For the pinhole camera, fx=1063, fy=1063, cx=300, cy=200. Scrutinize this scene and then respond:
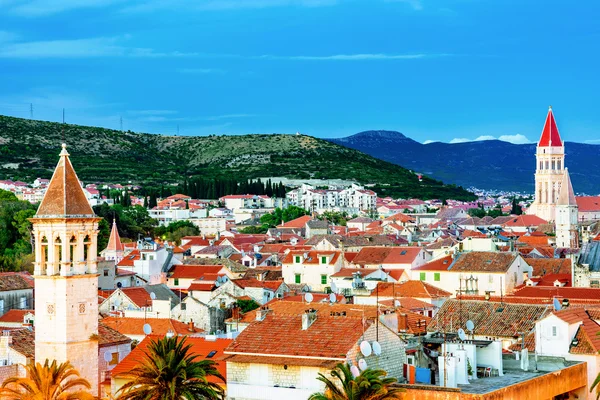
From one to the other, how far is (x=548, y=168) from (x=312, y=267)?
370 ft

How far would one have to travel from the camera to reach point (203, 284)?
69.9 meters

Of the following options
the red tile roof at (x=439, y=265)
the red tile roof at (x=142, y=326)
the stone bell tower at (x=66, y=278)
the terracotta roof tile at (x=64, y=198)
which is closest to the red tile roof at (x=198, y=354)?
the stone bell tower at (x=66, y=278)

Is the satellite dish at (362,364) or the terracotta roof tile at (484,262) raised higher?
the terracotta roof tile at (484,262)

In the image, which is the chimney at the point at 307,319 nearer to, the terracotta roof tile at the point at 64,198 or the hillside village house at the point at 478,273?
the terracotta roof tile at the point at 64,198

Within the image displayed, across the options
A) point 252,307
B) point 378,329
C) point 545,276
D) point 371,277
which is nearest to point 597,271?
point 545,276

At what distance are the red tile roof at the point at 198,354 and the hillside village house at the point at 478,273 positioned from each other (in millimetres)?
31058

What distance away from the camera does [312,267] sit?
7931 centimetres

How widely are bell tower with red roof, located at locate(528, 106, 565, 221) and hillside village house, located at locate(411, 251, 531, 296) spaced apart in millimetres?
110440

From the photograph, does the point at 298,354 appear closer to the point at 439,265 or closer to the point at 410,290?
the point at 410,290

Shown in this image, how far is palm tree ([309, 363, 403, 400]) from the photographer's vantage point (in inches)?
993

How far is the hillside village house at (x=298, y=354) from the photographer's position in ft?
92.4

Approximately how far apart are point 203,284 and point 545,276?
2290 centimetres

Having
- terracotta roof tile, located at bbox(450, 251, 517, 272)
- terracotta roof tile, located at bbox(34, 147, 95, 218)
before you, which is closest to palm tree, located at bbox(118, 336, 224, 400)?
terracotta roof tile, located at bbox(34, 147, 95, 218)

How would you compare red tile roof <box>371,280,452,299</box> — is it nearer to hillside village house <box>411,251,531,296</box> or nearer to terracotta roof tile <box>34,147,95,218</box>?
hillside village house <box>411,251,531,296</box>
